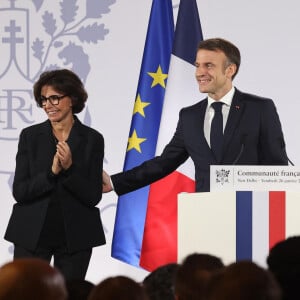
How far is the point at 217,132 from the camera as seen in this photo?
4184 mm

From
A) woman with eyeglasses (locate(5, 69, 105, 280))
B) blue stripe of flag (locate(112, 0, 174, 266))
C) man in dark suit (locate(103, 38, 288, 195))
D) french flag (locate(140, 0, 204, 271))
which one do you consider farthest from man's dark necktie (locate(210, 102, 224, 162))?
blue stripe of flag (locate(112, 0, 174, 266))

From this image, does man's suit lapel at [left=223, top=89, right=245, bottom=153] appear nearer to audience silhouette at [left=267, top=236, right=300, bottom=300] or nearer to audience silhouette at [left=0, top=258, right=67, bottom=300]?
audience silhouette at [left=267, top=236, right=300, bottom=300]

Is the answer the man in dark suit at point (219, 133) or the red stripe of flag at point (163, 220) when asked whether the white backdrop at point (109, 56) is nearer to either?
the red stripe of flag at point (163, 220)

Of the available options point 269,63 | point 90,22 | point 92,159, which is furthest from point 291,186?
point 90,22

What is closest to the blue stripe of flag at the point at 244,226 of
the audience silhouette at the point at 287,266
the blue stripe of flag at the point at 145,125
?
the audience silhouette at the point at 287,266

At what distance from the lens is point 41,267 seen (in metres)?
1.05

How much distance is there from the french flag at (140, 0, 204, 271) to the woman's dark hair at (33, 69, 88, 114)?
1371mm

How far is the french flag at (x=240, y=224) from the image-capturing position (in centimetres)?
328

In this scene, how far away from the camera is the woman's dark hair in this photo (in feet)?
13.3

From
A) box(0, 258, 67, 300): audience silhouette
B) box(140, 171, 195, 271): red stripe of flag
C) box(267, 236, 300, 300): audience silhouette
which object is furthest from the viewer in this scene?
box(140, 171, 195, 271): red stripe of flag

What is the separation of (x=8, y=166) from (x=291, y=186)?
3281mm

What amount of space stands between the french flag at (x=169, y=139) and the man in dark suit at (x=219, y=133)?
0.68 m

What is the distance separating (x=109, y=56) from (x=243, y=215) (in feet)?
9.89

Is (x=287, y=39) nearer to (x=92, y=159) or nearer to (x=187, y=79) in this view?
(x=187, y=79)
